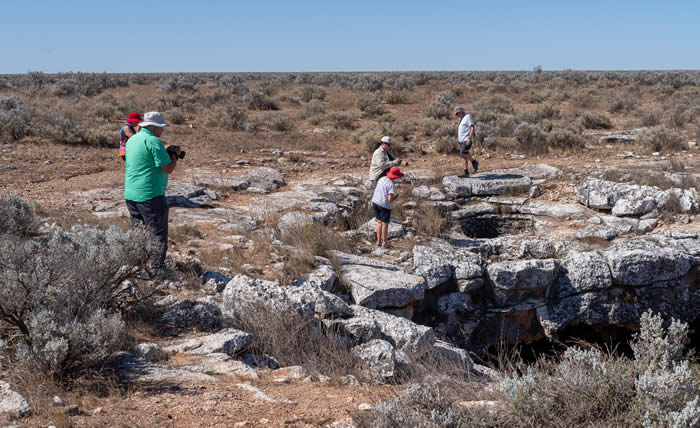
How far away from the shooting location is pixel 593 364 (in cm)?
333

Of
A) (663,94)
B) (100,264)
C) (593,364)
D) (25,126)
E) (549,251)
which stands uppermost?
(663,94)

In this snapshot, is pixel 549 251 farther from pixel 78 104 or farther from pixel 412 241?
pixel 78 104

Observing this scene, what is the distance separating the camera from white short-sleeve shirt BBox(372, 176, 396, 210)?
7723 millimetres

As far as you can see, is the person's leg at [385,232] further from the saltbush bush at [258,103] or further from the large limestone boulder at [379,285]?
the saltbush bush at [258,103]

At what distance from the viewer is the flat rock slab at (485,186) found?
10977 mm

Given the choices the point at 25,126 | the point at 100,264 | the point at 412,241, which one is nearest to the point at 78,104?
the point at 25,126

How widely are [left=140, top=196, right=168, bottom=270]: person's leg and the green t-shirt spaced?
0.24 feet

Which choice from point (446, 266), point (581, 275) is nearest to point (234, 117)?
point (446, 266)

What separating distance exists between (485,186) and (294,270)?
5.89 metres

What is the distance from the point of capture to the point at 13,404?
299cm

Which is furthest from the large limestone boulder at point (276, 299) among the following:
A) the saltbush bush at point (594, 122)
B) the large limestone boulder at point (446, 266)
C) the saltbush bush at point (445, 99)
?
the saltbush bush at point (445, 99)

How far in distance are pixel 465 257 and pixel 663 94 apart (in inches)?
960

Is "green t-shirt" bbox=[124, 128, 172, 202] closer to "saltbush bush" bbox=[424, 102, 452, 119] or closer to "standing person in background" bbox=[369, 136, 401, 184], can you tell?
"standing person in background" bbox=[369, 136, 401, 184]

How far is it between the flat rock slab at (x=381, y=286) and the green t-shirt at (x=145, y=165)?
2.68 metres
